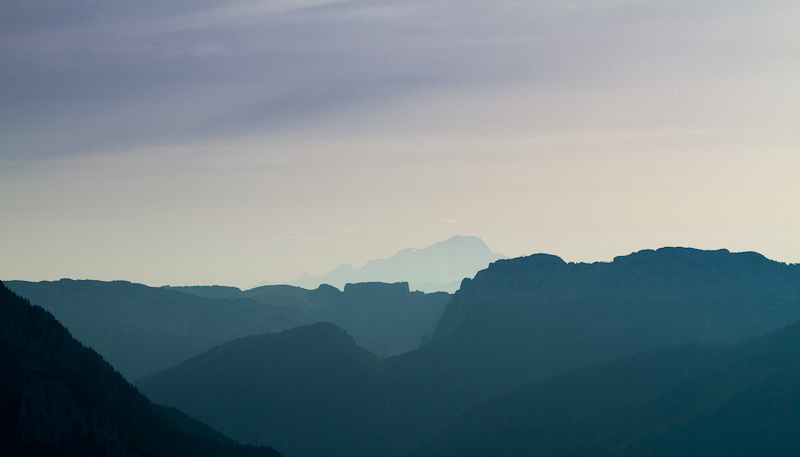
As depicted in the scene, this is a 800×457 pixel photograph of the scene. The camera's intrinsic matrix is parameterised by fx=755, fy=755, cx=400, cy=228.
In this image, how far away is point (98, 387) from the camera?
14538cm

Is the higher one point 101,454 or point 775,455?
point 101,454

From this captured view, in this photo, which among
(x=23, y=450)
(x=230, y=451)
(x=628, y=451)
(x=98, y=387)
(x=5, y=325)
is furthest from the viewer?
(x=628, y=451)

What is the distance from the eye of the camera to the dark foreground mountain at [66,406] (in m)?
116

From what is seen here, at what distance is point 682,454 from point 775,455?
20.7 metres

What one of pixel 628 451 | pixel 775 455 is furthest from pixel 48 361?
pixel 775 455

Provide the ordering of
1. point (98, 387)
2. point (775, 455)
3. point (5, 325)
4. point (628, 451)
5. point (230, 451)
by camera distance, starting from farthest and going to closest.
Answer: point (628, 451), point (775, 455), point (230, 451), point (98, 387), point (5, 325)

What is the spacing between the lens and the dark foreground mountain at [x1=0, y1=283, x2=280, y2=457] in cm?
11581

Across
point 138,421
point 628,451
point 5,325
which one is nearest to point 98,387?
point 138,421

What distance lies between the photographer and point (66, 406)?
119 m

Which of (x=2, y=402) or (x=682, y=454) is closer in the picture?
(x=2, y=402)

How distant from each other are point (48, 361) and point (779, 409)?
17000 centimetres

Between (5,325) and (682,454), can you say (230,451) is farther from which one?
(682,454)

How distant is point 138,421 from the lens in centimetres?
14675

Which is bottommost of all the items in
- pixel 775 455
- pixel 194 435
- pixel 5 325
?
pixel 775 455
